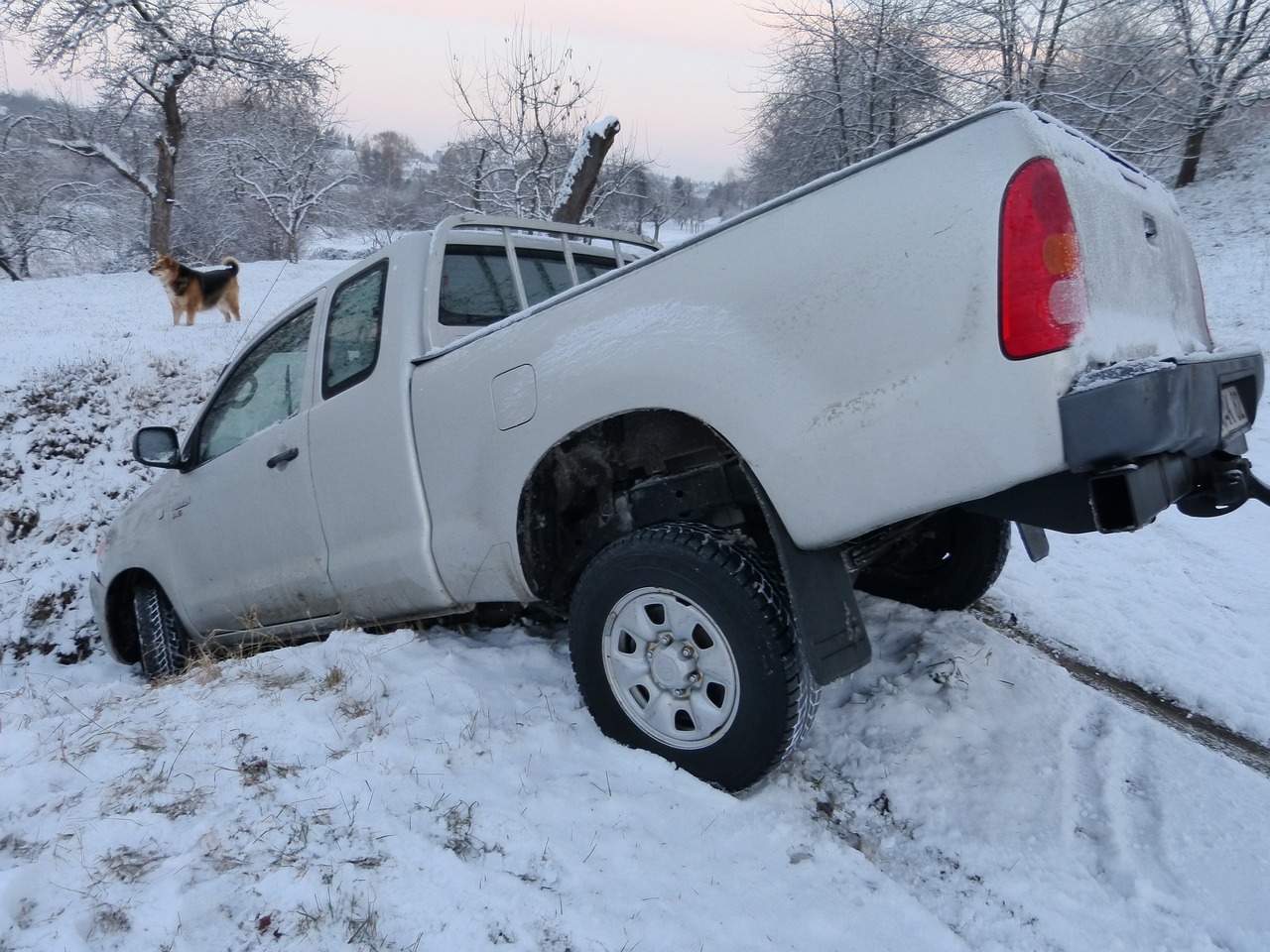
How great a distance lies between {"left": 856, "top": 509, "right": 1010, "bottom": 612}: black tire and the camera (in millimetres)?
3195

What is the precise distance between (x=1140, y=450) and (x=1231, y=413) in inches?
29.7

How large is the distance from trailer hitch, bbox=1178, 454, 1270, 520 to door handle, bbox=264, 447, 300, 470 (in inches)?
128

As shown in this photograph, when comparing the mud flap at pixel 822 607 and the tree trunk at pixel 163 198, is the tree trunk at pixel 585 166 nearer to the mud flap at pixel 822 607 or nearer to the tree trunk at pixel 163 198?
the mud flap at pixel 822 607

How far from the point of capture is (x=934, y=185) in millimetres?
1724

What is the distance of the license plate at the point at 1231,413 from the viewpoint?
78.1 inches

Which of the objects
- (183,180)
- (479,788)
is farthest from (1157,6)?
(183,180)

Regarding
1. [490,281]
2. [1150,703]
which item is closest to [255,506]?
[490,281]

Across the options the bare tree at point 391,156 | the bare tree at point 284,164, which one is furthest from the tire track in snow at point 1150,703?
the bare tree at point 391,156

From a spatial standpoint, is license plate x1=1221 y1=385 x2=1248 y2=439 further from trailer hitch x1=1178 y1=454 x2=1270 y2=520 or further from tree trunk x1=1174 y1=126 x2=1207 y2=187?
tree trunk x1=1174 y1=126 x2=1207 y2=187

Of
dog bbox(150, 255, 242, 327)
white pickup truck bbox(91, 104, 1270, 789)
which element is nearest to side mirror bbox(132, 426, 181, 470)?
white pickup truck bbox(91, 104, 1270, 789)

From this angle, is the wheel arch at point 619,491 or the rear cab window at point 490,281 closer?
the wheel arch at point 619,491

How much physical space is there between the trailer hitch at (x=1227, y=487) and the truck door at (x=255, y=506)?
3197mm

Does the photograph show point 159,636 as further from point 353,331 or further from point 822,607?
point 822,607

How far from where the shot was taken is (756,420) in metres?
1.98
